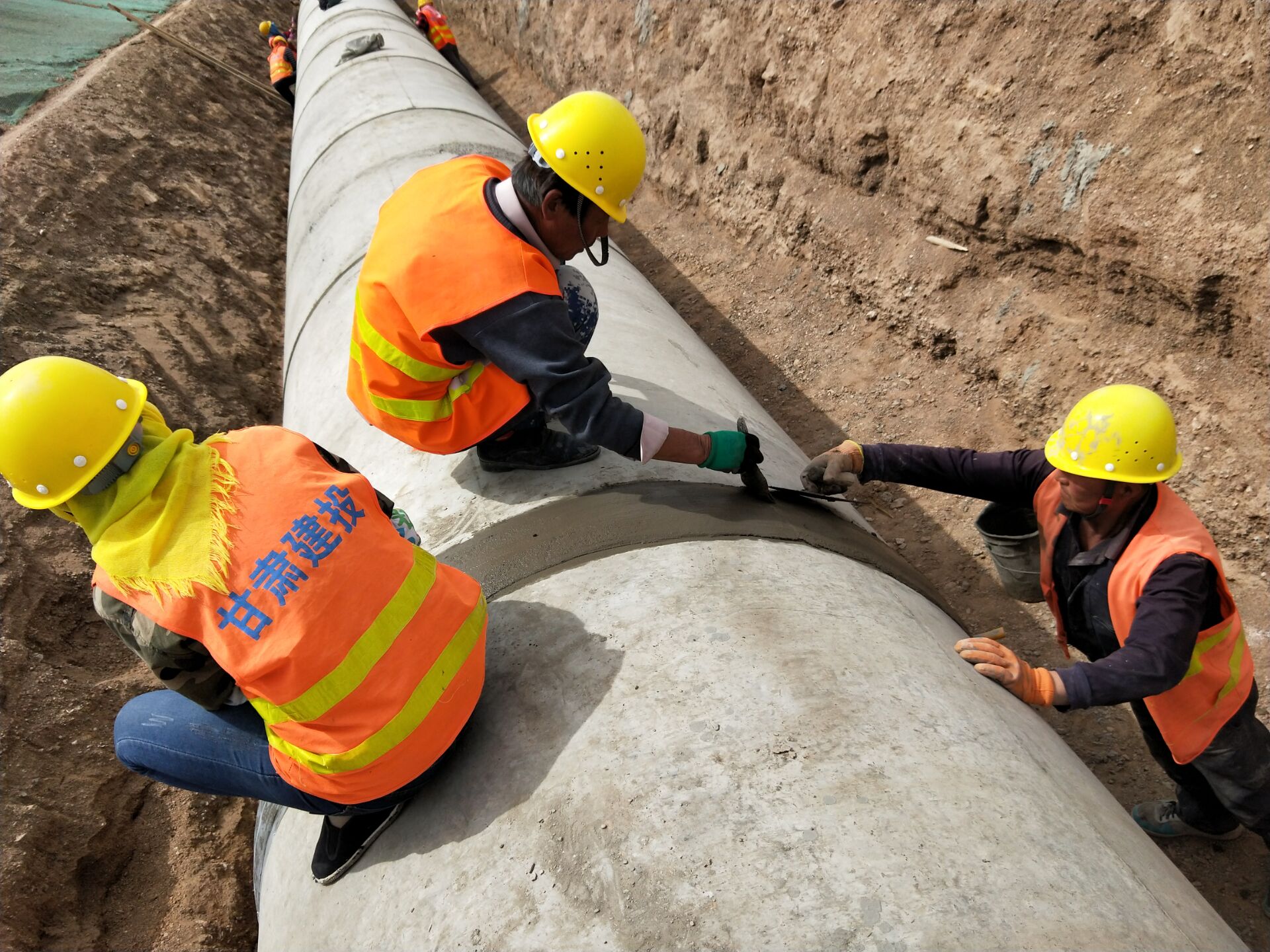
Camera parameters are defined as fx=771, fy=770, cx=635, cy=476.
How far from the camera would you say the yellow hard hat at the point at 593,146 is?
219cm

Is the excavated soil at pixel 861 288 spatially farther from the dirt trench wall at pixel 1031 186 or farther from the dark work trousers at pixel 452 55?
the dark work trousers at pixel 452 55

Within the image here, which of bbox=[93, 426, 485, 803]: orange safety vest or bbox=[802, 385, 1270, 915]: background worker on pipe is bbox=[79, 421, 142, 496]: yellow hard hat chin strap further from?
bbox=[802, 385, 1270, 915]: background worker on pipe

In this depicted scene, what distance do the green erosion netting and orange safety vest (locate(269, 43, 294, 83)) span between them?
84.6 inches

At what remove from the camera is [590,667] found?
6.11ft

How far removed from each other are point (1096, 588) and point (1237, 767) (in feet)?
2.53

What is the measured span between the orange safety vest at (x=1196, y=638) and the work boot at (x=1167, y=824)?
0.63m

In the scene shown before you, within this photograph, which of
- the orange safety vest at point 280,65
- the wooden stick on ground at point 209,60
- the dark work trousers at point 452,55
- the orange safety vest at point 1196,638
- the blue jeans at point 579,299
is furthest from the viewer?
the wooden stick on ground at point 209,60

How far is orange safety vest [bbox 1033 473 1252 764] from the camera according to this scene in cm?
212

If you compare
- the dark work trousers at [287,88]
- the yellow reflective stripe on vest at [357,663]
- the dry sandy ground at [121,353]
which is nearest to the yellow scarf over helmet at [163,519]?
the yellow reflective stripe on vest at [357,663]

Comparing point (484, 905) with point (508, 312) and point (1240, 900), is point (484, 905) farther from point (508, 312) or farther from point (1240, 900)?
point (1240, 900)

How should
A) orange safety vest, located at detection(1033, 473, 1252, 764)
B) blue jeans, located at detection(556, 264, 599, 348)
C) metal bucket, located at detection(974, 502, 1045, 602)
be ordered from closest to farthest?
1. orange safety vest, located at detection(1033, 473, 1252, 764)
2. blue jeans, located at detection(556, 264, 599, 348)
3. metal bucket, located at detection(974, 502, 1045, 602)

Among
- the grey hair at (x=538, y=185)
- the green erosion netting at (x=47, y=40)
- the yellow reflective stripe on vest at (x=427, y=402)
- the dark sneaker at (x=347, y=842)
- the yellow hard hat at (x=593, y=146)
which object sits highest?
the yellow hard hat at (x=593, y=146)

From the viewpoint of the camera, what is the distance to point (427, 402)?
2.40 meters

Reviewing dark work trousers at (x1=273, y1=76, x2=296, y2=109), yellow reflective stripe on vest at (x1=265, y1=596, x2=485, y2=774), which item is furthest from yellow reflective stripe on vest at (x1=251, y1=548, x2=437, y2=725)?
dark work trousers at (x1=273, y1=76, x2=296, y2=109)
